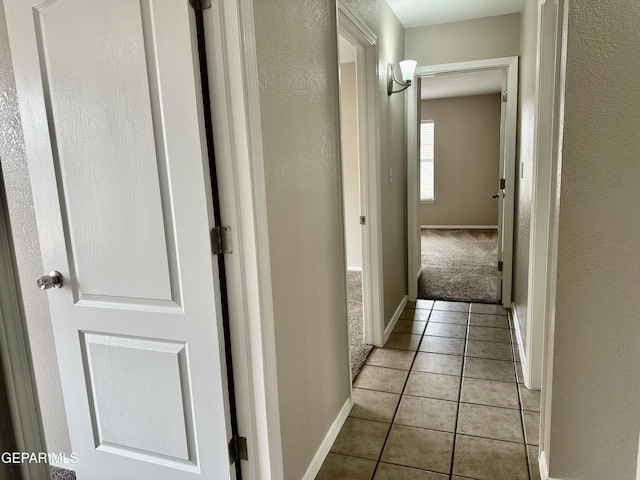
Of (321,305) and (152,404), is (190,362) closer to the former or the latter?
(152,404)

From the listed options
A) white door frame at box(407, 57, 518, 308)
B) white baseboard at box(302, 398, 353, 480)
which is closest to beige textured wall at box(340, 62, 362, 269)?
white door frame at box(407, 57, 518, 308)

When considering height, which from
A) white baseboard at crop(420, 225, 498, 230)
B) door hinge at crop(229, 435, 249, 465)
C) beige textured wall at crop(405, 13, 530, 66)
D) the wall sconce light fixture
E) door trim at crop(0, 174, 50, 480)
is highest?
beige textured wall at crop(405, 13, 530, 66)

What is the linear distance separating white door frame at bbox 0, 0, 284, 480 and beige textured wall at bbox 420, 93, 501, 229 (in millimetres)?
7089

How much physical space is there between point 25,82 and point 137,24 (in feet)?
1.71

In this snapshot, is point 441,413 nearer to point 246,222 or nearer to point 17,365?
point 246,222

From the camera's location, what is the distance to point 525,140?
2930 mm

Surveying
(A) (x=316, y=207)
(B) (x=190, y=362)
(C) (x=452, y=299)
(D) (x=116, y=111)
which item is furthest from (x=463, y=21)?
(B) (x=190, y=362)

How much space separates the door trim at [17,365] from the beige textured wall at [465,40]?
3.53 m

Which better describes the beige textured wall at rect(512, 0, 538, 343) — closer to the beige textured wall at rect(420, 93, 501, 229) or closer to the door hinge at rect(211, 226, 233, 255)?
the door hinge at rect(211, 226, 233, 255)

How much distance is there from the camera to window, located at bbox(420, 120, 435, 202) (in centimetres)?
789

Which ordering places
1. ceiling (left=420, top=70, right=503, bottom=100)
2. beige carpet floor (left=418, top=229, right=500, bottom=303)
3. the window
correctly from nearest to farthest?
beige carpet floor (left=418, top=229, right=500, bottom=303) → ceiling (left=420, top=70, right=503, bottom=100) → the window

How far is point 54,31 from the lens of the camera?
4.61 feet

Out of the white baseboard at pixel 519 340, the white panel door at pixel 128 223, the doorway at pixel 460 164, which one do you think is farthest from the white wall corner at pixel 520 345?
the doorway at pixel 460 164

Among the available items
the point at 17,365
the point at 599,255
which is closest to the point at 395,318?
the point at 599,255
